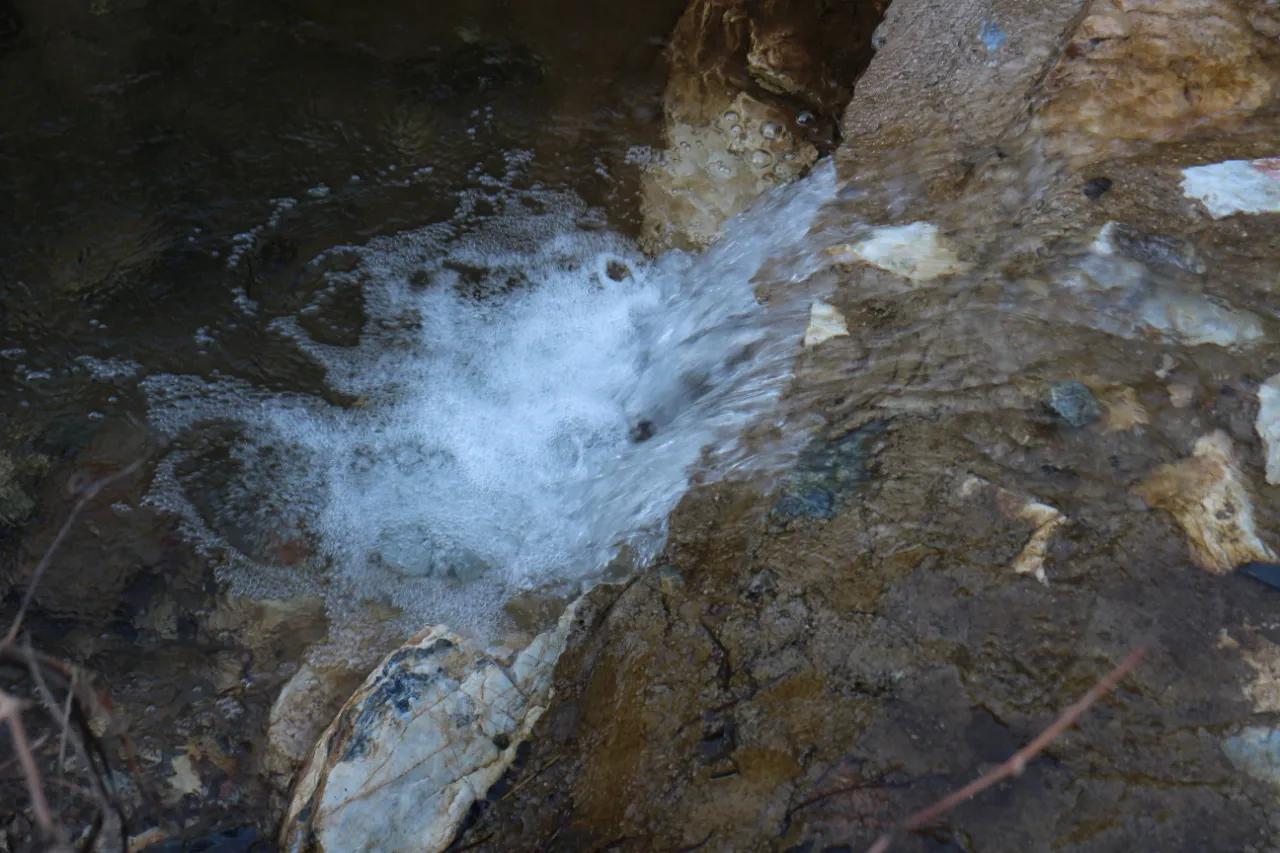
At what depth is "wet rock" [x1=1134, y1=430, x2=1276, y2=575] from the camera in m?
2.26

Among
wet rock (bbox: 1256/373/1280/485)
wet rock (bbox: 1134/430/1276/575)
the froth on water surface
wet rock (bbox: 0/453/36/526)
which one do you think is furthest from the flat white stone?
wet rock (bbox: 0/453/36/526)

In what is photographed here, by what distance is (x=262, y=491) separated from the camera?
3.50 metres

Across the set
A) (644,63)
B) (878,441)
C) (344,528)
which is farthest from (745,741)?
(644,63)

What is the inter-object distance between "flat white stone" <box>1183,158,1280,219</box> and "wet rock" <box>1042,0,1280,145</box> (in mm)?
212

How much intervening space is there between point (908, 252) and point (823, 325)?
396mm

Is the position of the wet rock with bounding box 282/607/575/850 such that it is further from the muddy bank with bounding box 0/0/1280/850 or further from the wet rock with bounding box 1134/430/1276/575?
the wet rock with bounding box 1134/430/1276/575

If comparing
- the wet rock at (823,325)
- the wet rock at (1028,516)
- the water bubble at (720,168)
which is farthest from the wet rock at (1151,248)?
the water bubble at (720,168)

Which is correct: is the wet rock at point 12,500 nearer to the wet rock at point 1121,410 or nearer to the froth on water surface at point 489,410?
the froth on water surface at point 489,410

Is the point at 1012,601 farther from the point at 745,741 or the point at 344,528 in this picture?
the point at 344,528

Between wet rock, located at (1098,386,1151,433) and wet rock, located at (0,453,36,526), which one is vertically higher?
wet rock, located at (0,453,36,526)

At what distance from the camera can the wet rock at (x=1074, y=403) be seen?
2525 millimetres

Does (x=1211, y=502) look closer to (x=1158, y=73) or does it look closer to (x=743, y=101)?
(x=1158, y=73)

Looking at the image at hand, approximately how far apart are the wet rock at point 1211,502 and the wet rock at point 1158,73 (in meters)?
1.26

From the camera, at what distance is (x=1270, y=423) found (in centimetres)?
243
